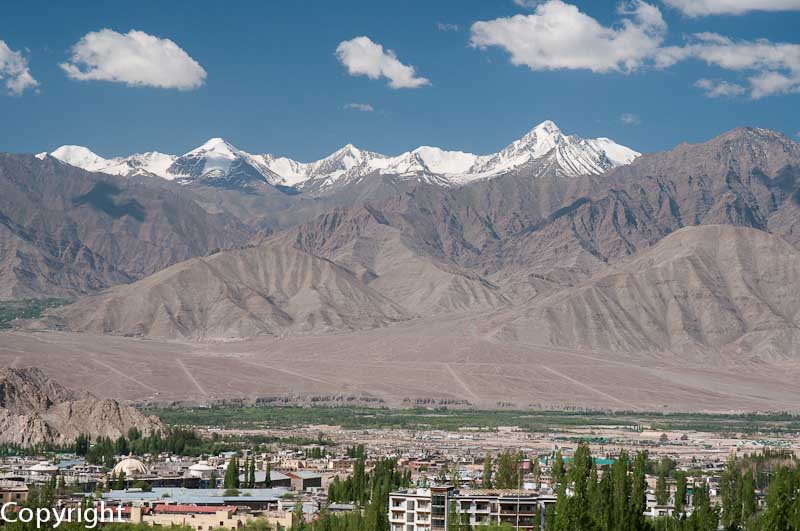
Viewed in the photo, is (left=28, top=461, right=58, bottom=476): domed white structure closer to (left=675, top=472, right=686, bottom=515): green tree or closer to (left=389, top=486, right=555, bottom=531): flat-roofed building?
(left=389, top=486, right=555, bottom=531): flat-roofed building

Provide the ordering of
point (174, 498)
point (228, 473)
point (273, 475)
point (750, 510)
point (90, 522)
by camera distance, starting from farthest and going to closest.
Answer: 1. point (273, 475)
2. point (228, 473)
3. point (174, 498)
4. point (750, 510)
5. point (90, 522)

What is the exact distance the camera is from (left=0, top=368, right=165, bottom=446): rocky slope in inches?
6870

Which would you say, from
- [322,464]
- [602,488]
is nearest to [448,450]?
[322,464]

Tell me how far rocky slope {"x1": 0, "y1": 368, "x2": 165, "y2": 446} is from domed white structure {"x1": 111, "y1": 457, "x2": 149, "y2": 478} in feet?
138

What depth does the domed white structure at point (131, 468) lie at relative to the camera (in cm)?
12888

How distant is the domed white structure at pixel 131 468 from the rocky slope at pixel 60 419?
41960 millimetres

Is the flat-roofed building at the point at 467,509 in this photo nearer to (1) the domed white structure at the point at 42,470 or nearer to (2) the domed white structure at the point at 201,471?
(2) the domed white structure at the point at 201,471

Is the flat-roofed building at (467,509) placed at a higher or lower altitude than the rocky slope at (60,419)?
lower

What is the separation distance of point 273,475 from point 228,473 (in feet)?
42.4

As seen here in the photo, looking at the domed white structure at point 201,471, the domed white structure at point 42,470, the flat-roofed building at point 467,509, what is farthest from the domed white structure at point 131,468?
the flat-roofed building at point 467,509

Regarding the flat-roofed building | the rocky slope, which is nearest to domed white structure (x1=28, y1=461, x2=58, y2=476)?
the rocky slope

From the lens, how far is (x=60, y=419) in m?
183

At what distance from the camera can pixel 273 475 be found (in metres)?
136

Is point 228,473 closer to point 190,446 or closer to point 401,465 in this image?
point 401,465
